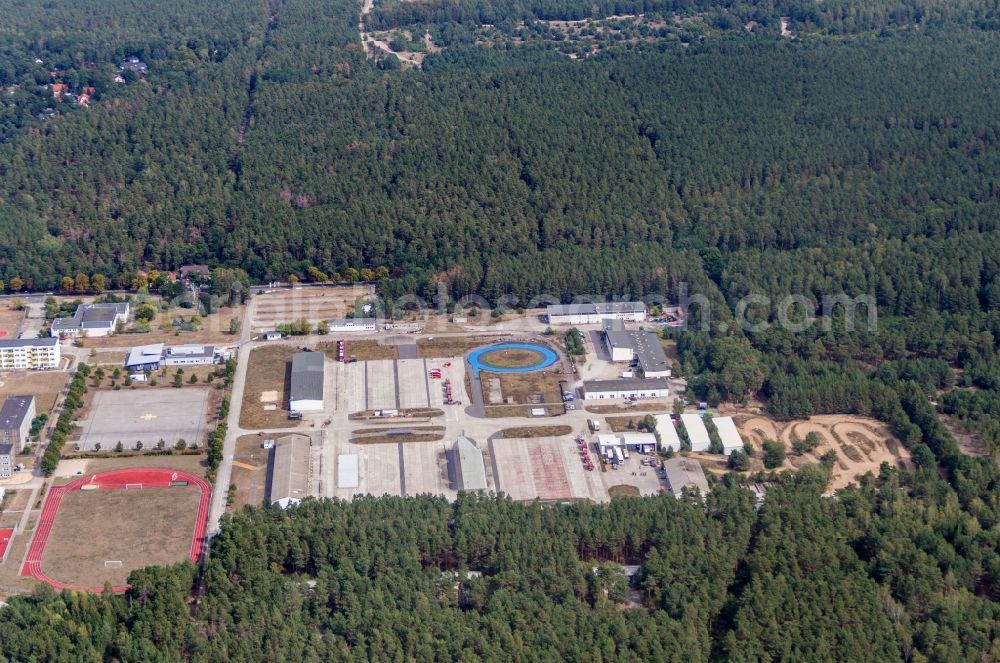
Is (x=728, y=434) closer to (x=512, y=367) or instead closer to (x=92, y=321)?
(x=512, y=367)

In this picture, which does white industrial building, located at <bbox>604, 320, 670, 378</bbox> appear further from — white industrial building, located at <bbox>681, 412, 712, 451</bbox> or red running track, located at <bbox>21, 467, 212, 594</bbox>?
red running track, located at <bbox>21, 467, 212, 594</bbox>

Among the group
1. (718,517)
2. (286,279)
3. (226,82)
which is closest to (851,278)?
(718,517)

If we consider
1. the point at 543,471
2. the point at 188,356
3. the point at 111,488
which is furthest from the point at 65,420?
the point at 543,471

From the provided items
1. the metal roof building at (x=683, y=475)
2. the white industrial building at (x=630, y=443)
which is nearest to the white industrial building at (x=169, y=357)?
the white industrial building at (x=630, y=443)

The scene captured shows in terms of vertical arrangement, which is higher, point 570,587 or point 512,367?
point 570,587

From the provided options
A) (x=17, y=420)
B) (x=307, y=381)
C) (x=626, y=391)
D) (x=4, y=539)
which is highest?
(x=17, y=420)
